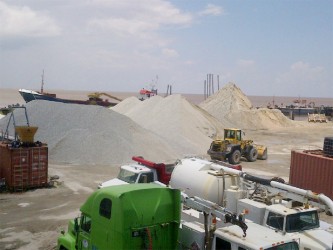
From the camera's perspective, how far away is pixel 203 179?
15.0 m

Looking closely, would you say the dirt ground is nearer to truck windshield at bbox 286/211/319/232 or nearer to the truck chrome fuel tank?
the truck chrome fuel tank

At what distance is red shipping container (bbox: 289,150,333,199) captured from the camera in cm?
1994

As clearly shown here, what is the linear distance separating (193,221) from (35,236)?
6.91 m

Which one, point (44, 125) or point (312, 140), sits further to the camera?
point (312, 140)

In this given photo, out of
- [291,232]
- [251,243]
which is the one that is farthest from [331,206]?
[251,243]

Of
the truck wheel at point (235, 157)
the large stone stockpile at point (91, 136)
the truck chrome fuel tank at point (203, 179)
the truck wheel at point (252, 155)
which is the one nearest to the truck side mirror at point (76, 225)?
the truck chrome fuel tank at point (203, 179)

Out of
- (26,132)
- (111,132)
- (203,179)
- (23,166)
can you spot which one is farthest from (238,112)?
(203,179)

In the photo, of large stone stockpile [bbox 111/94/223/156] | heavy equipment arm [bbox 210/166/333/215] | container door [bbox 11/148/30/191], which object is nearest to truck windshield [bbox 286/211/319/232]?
heavy equipment arm [bbox 210/166/333/215]

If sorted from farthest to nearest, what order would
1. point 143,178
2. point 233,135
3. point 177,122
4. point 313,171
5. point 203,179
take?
point 177,122
point 233,135
point 313,171
point 143,178
point 203,179

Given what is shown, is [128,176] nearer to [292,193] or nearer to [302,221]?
[292,193]

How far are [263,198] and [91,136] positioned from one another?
19.4 metres

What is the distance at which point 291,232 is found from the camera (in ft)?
36.8

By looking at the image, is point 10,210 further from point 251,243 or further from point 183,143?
point 183,143

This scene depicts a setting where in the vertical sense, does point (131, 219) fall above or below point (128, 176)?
above
